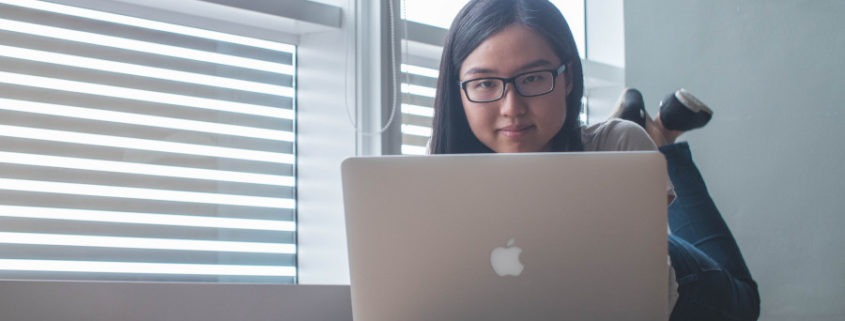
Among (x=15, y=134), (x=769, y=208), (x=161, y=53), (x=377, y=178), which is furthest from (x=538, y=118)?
(x=15, y=134)

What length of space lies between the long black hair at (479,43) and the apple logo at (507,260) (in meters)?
0.71

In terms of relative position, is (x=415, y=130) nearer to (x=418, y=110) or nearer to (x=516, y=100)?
(x=418, y=110)

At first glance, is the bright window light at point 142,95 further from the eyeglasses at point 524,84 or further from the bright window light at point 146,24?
the eyeglasses at point 524,84

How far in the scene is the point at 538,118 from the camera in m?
1.65

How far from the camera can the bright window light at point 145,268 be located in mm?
1780

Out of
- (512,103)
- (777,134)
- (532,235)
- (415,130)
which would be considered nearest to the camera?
(532,235)

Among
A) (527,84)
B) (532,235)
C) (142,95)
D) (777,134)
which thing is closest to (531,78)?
(527,84)

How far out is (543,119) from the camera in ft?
5.41

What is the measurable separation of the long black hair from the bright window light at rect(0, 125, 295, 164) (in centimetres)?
60

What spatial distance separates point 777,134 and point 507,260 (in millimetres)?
1322

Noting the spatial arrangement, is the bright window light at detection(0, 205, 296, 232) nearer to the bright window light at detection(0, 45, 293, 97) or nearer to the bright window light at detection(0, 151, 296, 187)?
the bright window light at detection(0, 151, 296, 187)

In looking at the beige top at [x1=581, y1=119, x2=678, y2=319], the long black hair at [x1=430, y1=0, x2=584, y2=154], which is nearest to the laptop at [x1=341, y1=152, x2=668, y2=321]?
the beige top at [x1=581, y1=119, x2=678, y2=319]

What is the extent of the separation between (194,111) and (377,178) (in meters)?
1.12

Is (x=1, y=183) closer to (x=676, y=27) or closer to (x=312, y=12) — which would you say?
(x=312, y=12)
